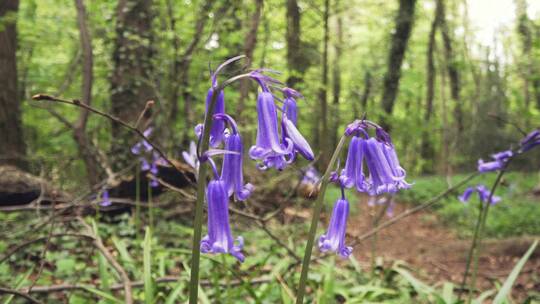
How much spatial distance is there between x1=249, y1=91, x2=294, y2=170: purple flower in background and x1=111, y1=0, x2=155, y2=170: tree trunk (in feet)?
18.1

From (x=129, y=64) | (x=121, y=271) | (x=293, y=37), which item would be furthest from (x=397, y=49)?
(x=121, y=271)

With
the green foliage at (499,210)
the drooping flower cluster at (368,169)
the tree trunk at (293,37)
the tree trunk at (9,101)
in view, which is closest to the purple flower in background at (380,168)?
the drooping flower cluster at (368,169)

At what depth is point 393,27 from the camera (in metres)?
14.2

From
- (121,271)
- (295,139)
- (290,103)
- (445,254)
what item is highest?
(290,103)

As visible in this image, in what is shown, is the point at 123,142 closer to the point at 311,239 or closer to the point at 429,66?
the point at 311,239

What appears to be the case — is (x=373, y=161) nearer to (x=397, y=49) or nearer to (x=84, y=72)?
(x=84, y=72)

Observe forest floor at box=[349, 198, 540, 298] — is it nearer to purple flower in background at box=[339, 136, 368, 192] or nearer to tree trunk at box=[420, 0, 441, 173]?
purple flower in background at box=[339, 136, 368, 192]

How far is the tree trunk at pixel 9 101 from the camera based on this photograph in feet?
21.6

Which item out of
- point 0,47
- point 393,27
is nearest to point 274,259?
point 0,47

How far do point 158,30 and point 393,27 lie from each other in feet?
31.6

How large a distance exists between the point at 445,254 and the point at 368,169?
282 inches

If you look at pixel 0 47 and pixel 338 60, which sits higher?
pixel 338 60

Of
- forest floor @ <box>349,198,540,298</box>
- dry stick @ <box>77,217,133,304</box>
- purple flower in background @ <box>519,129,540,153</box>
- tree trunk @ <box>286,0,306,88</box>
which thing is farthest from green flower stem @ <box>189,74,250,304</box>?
tree trunk @ <box>286,0,306,88</box>

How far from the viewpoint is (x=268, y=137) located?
1.51 meters
